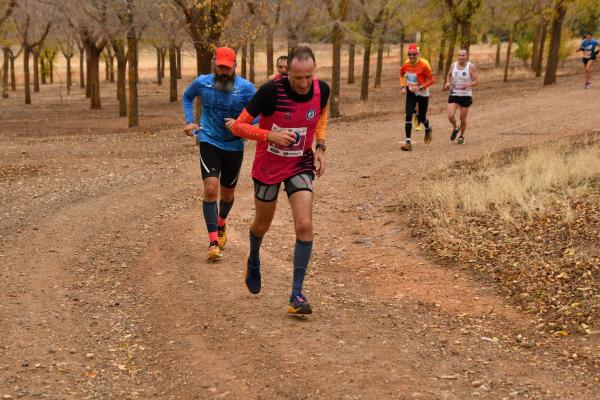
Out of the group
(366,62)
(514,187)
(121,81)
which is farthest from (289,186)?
(366,62)

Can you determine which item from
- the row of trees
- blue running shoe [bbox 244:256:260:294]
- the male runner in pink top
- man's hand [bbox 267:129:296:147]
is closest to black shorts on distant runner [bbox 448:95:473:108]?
the row of trees

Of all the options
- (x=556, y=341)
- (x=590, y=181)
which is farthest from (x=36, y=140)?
(x=556, y=341)

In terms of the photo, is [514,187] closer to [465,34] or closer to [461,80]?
[461,80]

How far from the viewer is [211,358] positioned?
501cm

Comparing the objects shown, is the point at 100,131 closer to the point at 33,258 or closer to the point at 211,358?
the point at 33,258

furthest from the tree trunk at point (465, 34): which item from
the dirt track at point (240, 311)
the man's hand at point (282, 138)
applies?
the man's hand at point (282, 138)

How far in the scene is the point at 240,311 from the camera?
235 inches

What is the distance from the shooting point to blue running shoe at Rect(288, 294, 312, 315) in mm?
5680

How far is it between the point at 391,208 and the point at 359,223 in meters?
0.64

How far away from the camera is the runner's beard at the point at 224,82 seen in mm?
7031

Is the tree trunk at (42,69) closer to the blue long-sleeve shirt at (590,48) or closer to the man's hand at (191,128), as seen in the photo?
the blue long-sleeve shirt at (590,48)

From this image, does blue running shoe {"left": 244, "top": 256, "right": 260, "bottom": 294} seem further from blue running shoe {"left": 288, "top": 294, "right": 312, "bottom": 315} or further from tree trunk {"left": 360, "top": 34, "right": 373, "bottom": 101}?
tree trunk {"left": 360, "top": 34, "right": 373, "bottom": 101}

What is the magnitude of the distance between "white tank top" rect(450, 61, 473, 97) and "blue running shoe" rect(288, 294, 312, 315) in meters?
9.31

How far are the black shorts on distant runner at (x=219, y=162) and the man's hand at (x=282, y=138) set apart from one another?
193 cm
